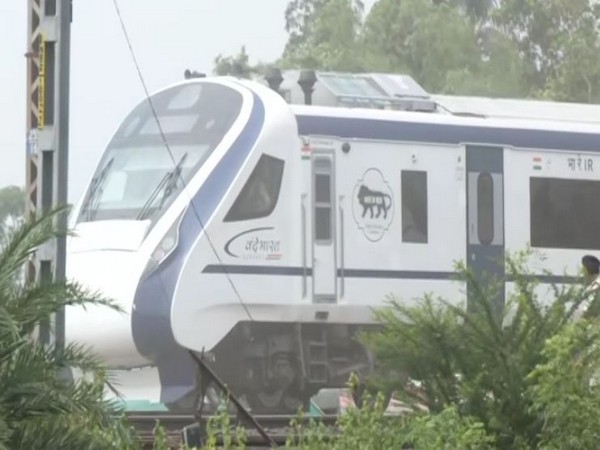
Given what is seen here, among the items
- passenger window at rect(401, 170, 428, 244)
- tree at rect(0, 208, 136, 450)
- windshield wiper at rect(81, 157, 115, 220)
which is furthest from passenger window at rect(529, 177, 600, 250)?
tree at rect(0, 208, 136, 450)

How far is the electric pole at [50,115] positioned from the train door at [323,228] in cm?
887

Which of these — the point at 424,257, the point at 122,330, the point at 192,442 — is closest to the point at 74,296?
the point at 192,442

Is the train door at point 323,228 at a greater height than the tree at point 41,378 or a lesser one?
lesser

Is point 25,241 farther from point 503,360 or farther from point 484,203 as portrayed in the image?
point 484,203

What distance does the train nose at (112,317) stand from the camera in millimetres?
21016

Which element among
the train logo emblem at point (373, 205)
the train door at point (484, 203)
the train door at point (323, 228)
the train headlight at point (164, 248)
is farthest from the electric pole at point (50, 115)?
the train door at point (484, 203)

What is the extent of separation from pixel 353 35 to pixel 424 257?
3104 centimetres

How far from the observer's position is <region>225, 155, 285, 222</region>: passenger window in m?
21.3

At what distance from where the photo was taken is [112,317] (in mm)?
21047

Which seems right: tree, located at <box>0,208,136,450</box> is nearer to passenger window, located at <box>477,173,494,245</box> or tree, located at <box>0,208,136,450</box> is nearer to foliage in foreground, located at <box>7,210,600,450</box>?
foliage in foreground, located at <box>7,210,600,450</box>

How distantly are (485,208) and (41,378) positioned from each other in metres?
13.9

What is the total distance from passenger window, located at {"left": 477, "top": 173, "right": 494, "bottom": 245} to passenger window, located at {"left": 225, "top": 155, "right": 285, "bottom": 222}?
8.93 feet

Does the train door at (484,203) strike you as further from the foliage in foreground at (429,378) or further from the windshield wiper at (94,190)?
the foliage in foreground at (429,378)

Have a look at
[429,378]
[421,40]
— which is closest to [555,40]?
[421,40]
